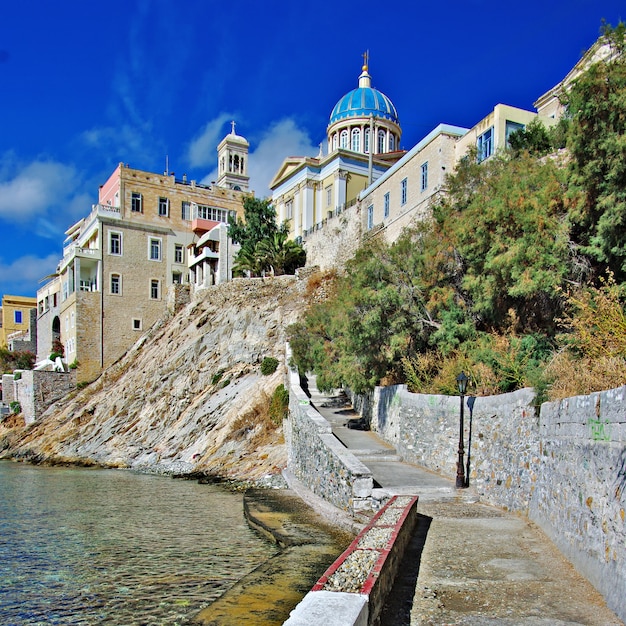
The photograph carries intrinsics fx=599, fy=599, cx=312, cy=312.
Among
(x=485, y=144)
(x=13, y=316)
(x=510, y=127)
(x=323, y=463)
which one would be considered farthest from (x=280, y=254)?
(x=13, y=316)

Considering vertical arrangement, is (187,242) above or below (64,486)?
above

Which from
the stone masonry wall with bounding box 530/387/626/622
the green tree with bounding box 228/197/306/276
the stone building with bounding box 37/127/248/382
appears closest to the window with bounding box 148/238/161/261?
the stone building with bounding box 37/127/248/382

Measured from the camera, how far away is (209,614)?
7.70m

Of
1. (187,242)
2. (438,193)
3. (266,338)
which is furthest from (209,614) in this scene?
(187,242)

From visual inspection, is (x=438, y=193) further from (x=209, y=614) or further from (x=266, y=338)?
(x=209, y=614)

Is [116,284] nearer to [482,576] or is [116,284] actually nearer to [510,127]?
[510,127]

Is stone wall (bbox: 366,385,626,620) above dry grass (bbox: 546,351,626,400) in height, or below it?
below

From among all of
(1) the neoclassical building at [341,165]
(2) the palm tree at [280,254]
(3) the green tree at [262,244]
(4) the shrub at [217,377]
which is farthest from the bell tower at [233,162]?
(4) the shrub at [217,377]

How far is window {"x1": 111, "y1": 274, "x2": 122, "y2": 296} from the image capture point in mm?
44531

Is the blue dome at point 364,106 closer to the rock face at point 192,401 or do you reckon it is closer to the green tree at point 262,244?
the green tree at point 262,244

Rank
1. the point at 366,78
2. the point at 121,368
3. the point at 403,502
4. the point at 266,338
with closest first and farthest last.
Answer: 1. the point at 403,502
2. the point at 266,338
3. the point at 121,368
4. the point at 366,78

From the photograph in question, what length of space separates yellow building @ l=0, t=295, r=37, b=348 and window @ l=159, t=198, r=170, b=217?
33913 mm

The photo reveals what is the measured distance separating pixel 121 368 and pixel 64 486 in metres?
18.6

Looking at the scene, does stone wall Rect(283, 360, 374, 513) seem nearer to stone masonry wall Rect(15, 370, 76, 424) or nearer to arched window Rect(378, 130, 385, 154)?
stone masonry wall Rect(15, 370, 76, 424)
